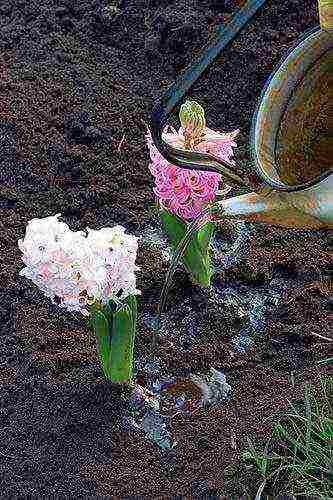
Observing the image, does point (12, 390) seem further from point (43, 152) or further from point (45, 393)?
point (43, 152)

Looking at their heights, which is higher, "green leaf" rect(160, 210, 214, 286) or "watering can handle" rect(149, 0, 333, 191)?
"watering can handle" rect(149, 0, 333, 191)

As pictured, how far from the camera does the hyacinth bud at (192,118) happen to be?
1.81 meters

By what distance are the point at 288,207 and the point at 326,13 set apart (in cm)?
27

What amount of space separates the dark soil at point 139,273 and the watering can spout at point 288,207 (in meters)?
0.80

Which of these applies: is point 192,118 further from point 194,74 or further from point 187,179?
point 194,74

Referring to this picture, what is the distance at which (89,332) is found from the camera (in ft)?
7.11

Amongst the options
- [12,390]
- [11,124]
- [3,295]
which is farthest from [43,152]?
[12,390]

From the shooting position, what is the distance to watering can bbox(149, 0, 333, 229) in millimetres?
1108

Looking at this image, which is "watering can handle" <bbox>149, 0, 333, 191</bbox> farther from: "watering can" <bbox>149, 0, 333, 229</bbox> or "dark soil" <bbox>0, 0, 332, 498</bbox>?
"dark soil" <bbox>0, 0, 332, 498</bbox>

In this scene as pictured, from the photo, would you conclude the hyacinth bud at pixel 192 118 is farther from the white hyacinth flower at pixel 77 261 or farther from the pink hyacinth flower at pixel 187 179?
the white hyacinth flower at pixel 77 261

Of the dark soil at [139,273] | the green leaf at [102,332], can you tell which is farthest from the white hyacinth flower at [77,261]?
the dark soil at [139,273]

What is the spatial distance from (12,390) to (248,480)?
59 cm

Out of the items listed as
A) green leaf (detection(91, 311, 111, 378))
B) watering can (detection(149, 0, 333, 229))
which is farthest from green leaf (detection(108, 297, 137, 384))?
watering can (detection(149, 0, 333, 229))

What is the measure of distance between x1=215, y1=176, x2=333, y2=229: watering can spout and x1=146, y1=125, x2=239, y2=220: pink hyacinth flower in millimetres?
649
